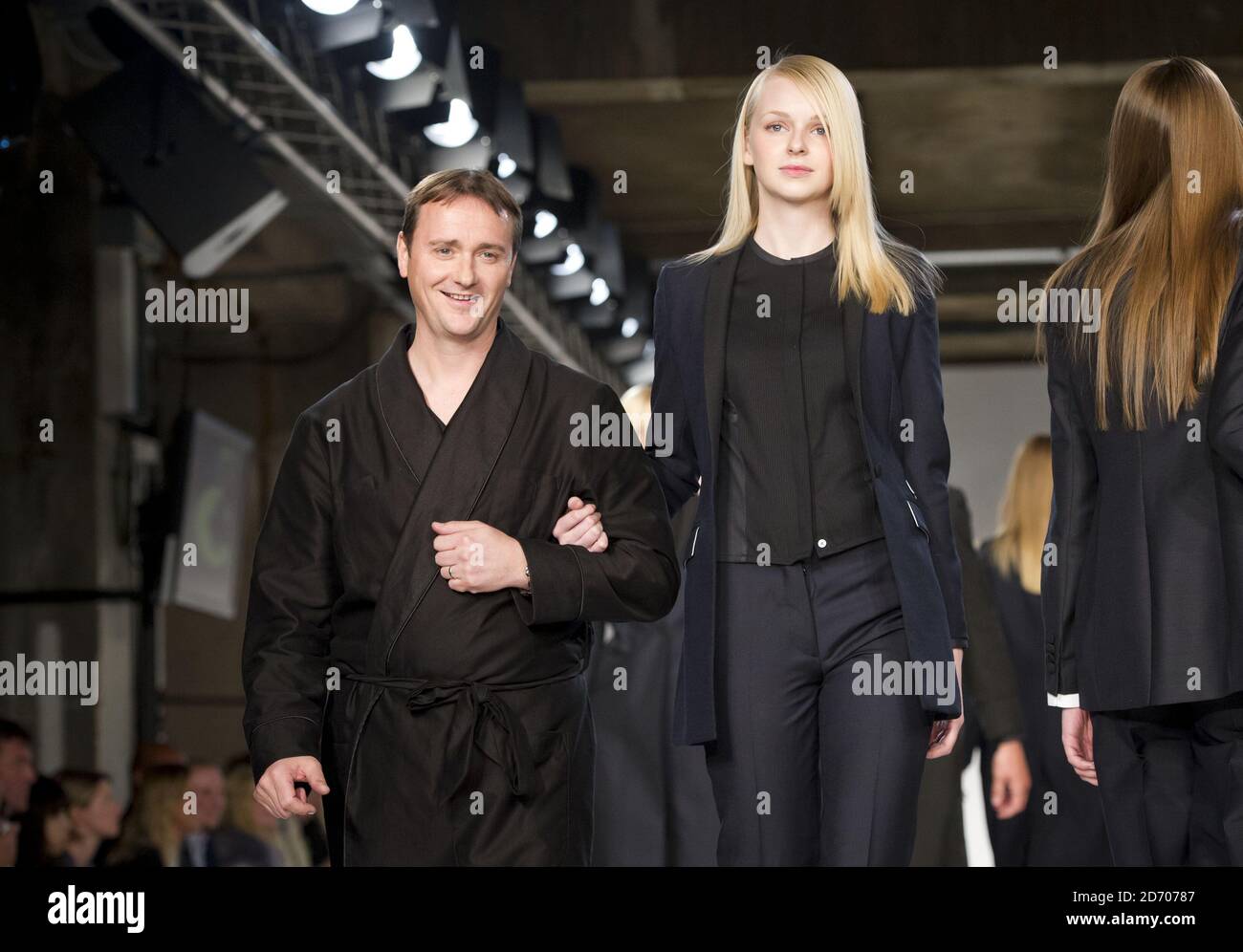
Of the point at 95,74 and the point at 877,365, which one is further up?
the point at 95,74

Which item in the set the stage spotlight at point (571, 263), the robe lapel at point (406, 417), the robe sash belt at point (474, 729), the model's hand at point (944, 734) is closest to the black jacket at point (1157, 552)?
the model's hand at point (944, 734)

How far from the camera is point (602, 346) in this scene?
5.52 m

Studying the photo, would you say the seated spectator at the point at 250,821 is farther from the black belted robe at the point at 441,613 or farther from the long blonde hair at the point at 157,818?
the black belted robe at the point at 441,613

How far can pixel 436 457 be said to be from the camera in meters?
2.66

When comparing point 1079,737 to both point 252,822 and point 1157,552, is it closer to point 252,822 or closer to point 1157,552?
point 1157,552

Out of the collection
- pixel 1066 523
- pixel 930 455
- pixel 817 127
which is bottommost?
pixel 1066 523

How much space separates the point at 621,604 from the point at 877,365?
527 mm

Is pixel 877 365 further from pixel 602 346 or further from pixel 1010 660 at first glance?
pixel 602 346

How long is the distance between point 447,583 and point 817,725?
22.5 inches

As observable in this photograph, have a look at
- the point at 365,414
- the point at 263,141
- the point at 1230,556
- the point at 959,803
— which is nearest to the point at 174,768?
the point at 263,141

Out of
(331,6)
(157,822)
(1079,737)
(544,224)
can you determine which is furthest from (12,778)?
(1079,737)

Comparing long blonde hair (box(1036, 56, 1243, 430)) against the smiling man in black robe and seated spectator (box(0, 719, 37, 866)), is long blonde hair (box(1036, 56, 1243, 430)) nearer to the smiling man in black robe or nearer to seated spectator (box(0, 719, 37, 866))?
the smiling man in black robe

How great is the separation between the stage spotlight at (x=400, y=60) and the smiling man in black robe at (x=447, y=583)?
1.52 m

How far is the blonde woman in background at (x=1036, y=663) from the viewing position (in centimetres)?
435
